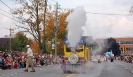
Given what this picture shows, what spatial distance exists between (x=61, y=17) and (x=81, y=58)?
50858 millimetres

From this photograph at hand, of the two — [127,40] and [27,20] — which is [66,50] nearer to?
[27,20]

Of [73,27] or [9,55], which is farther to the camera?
[9,55]

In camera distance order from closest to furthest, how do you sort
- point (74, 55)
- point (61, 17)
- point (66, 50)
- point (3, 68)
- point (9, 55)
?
point (74, 55), point (66, 50), point (3, 68), point (9, 55), point (61, 17)

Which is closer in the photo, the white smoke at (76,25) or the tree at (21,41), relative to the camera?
the white smoke at (76,25)

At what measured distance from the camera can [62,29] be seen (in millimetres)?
79125

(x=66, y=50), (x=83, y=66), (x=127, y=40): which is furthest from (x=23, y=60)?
(x=127, y=40)

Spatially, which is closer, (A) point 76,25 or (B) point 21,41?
(A) point 76,25

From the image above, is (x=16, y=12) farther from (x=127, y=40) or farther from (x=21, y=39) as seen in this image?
(x=127, y=40)

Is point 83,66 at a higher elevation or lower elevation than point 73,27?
lower

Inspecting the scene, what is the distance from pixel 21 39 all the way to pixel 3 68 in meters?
85.8

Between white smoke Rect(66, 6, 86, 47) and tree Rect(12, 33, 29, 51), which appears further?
tree Rect(12, 33, 29, 51)

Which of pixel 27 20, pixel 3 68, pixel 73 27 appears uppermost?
pixel 27 20

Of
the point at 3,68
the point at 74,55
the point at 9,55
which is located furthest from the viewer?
the point at 9,55

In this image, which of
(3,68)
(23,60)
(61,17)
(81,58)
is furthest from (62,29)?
(81,58)
